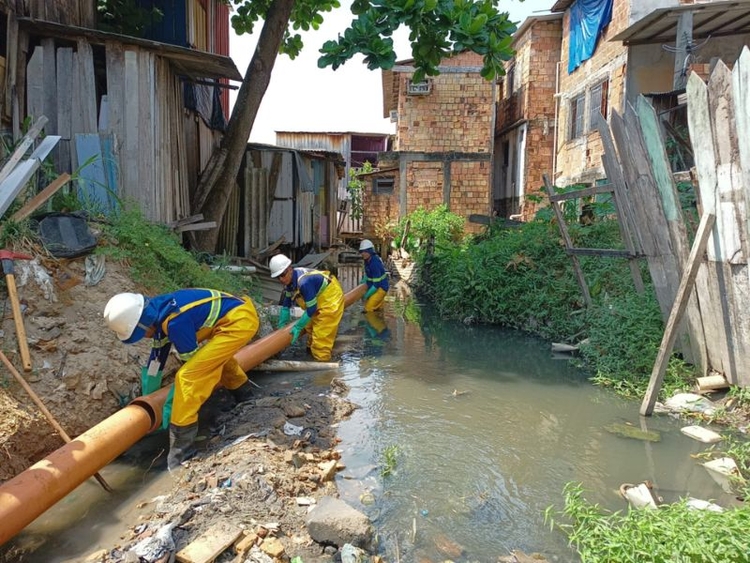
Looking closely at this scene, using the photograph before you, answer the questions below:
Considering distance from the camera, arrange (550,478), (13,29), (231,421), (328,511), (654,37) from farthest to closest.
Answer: (654,37) → (13,29) → (231,421) → (550,478) → (328,511)

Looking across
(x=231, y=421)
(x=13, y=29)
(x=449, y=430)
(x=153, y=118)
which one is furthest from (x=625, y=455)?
(x=13, y=29)

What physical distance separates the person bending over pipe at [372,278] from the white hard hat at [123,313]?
6608mm

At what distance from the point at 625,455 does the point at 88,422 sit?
421 centimetres

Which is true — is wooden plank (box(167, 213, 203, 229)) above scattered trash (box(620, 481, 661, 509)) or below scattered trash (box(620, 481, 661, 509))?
above

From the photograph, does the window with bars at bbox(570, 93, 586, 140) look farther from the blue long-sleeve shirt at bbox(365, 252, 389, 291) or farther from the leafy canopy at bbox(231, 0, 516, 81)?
the leafy canopy at bbox(231, 0, 516, 81)

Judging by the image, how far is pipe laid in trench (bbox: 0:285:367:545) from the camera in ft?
8.62

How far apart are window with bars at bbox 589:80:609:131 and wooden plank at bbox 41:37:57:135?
11277mm

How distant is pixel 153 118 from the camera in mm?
6461

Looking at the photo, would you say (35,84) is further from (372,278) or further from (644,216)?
(644,216)

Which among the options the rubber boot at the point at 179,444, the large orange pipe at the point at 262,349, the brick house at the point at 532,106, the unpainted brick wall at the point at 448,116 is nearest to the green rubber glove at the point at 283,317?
the large orange pipe at the point at 262,349

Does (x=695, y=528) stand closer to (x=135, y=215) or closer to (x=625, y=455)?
(x=625, y=455)

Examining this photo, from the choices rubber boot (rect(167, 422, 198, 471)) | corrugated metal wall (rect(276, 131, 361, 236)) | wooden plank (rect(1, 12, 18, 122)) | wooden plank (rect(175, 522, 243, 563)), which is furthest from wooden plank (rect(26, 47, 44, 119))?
corrugated metal wall (rect(276, 131, 361, 236))

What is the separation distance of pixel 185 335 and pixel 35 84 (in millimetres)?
4316

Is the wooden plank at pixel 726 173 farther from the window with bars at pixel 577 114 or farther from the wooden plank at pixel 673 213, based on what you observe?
the window with bars at pixel 577 114
